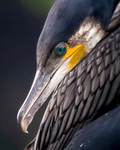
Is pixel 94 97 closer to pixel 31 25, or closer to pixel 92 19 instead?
pixel 92 19

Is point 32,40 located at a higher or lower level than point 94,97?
higher

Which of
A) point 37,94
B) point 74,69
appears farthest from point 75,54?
point 37,94

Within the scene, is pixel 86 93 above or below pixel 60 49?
below

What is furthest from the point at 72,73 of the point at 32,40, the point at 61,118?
the point at 32,40

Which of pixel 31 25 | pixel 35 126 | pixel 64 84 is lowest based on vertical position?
pixel 35 126

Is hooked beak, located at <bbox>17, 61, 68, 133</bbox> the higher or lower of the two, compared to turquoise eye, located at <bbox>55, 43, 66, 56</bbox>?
lower

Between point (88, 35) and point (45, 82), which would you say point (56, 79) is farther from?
point (88, 35)
